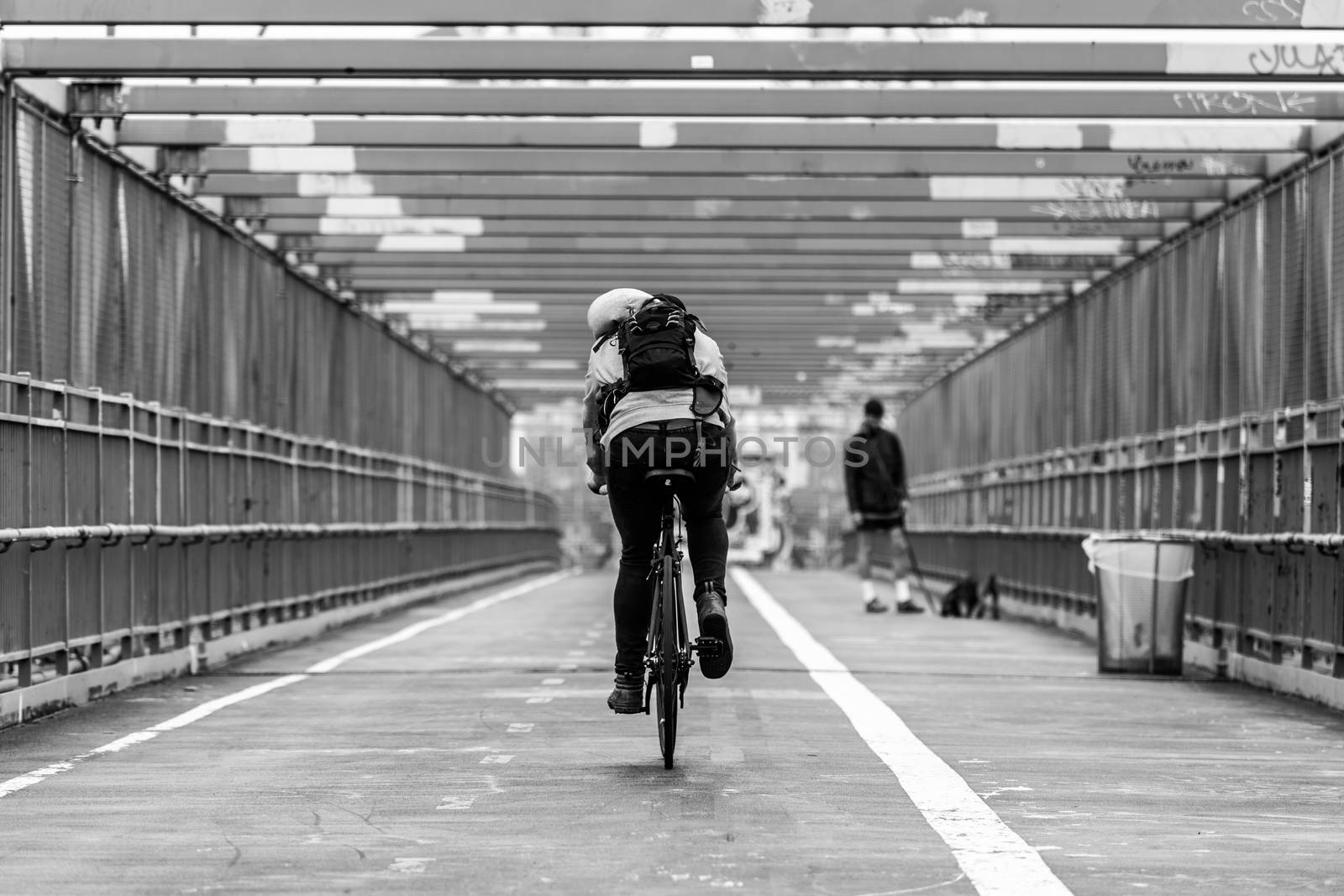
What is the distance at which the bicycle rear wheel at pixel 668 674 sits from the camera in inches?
312

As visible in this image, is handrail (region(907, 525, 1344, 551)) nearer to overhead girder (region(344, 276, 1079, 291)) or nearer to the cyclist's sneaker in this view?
overhead girder (region(344, 276, 1079, 291))

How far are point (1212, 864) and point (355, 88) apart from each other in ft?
35.4

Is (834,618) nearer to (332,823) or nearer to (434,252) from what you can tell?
(434,252)

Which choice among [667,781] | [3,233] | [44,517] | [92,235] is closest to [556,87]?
[92,235]

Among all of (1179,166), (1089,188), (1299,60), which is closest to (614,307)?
(1299,60)

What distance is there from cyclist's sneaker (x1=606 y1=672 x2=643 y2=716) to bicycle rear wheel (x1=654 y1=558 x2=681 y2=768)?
0.28 m

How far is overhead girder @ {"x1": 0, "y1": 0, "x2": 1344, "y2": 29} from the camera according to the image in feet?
40.5

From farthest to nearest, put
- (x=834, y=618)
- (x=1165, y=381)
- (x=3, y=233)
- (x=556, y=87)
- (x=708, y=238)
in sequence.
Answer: (x=708, y=238) → (x=834, y=618) → (x=1165, y=381) → (x=556, y=87) → (x=3, y=233)

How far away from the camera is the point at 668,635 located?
7977 mm

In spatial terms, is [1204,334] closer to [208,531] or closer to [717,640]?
[208,531]

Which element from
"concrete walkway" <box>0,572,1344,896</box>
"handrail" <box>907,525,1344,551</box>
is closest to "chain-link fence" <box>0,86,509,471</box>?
"concrete walkway" <box>0,572,1344,896</box>

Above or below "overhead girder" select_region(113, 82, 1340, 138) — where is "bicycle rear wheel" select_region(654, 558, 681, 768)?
below

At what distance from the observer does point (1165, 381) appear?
62.6ft

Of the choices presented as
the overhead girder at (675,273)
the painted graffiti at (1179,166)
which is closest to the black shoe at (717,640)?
the painted graffiti at (1179,166)
